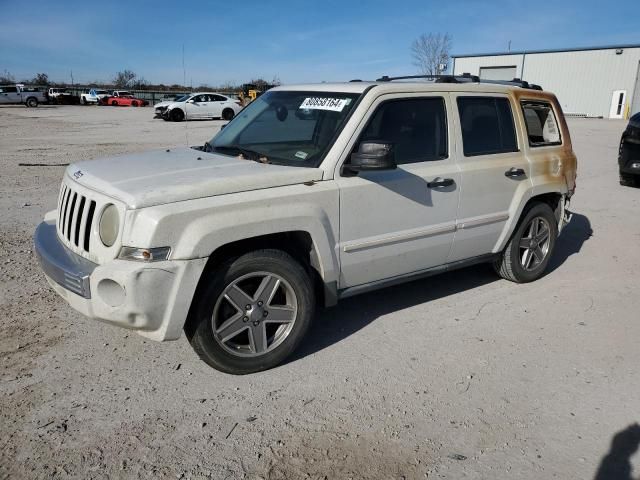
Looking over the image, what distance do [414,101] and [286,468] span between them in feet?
9.20

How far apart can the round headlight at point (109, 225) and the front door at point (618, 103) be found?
1779 inches

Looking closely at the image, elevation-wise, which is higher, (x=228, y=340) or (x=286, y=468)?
(x=228, y=340)

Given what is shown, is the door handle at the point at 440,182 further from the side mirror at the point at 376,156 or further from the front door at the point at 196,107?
the front door at the point at 196,107

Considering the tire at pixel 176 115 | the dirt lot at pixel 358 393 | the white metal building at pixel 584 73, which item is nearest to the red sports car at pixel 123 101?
the tire at pixel 176 115

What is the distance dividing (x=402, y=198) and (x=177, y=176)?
1.63 m

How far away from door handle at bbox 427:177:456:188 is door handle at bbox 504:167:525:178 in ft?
2.47

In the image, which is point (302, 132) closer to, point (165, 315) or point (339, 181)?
point (339, 181)

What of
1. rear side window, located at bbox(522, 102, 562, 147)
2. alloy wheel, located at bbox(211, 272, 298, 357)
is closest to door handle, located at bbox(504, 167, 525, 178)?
rear side window, located at bbox(522, 102, 562, 147)

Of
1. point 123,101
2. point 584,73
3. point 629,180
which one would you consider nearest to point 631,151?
point 629,180

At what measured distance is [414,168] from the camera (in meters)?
4.06

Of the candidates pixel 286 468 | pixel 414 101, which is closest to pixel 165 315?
pixel 286 468

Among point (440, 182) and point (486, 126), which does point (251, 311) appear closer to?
point (440, 182)

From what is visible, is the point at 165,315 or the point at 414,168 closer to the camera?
the point at 165,315

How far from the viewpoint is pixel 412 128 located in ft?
13.5
